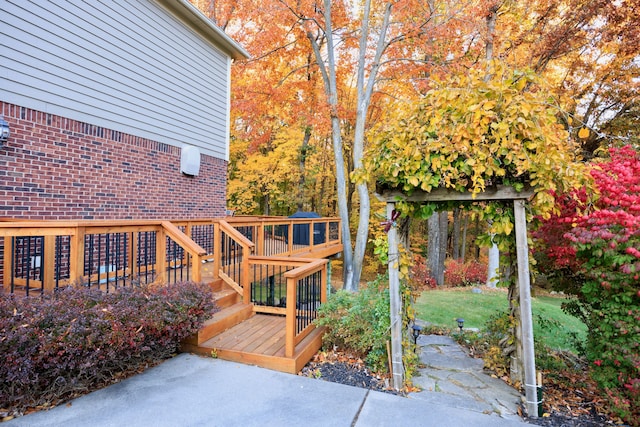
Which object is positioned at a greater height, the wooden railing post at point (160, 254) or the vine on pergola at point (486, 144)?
the vine on pergola at point (486, 144)

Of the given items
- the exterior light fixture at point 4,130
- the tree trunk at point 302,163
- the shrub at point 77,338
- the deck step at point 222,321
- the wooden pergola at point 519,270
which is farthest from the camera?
the tree trunk at point 302,163

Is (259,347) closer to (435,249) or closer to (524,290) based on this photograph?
(524,290)

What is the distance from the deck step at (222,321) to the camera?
386 centimetres

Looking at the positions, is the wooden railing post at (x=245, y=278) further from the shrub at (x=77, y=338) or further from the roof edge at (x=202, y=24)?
the roof edge at (x=202, y=24)

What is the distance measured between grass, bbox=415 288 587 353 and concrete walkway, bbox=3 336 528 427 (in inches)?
96.3

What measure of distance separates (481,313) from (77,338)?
6966 millimetres

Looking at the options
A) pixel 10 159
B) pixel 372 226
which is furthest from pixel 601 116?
pixel 10 159

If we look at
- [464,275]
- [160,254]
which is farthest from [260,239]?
[464,275]

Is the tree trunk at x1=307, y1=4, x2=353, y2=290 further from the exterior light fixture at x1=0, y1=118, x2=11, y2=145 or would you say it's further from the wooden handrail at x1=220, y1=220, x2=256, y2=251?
the exterior light fixture at x1=0, y1=118, x2=11, y2=145

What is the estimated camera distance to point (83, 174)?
198 inches

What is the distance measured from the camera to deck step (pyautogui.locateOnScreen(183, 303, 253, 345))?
3.86 m

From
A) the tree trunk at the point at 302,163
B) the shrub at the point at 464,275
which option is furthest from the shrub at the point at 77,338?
the tree trunk at the point at 302,163

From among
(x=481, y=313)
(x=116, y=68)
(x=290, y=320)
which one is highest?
(x=116, y=68)

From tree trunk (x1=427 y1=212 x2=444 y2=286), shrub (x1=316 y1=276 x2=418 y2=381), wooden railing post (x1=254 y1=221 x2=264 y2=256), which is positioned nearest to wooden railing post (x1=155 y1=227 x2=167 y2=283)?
shrub (x1=316 y1=276 x2=418 y2=381)
